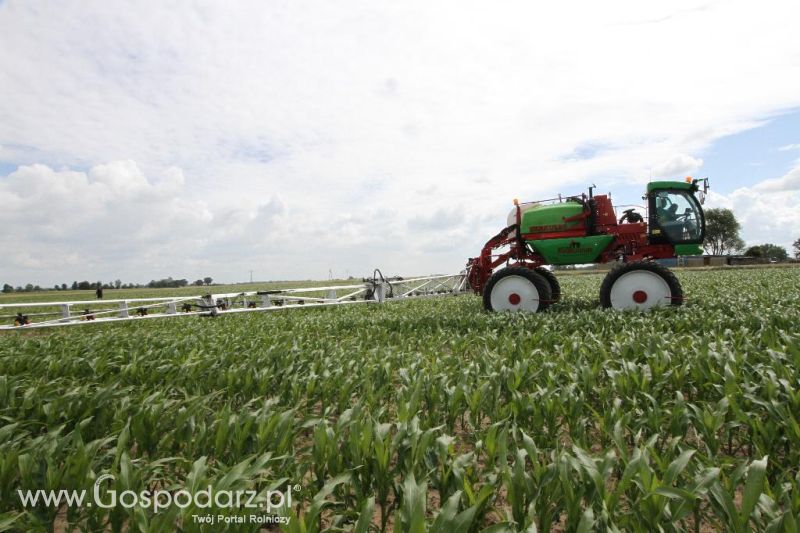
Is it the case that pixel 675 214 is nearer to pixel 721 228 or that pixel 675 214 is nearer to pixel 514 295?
pixel 514 295

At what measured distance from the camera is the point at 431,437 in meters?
2.75

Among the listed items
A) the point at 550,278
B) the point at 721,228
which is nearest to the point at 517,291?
the point at 550,278

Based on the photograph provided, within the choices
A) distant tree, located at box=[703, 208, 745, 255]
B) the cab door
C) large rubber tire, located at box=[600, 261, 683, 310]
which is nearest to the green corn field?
large rubber tire, located at box=[600, 261, 683, 310]

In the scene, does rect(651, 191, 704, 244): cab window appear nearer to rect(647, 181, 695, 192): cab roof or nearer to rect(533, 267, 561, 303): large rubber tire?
rect(647, 181, 695, 192): cab roof

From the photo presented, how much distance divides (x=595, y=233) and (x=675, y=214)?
1.75m

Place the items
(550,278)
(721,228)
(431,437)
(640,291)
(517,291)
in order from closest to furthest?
(431,437) < (640,291) < (517,291) < (550,278) < (721,228)

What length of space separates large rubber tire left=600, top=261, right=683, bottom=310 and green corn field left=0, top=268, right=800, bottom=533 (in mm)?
2132

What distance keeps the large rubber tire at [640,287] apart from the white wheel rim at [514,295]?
153cm

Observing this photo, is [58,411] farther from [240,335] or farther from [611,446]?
[611,446]

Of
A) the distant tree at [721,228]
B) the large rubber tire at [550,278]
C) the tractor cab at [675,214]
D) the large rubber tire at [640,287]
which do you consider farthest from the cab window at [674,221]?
the distant tree at [721,228]

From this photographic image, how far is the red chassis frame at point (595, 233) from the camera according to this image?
9.81 m

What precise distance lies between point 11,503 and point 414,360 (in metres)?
3.85

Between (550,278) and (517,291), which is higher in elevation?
(550,278)

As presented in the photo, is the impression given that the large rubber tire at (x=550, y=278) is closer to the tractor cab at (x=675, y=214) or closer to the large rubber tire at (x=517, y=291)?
the large rubber tire at (x=517, y=291)
